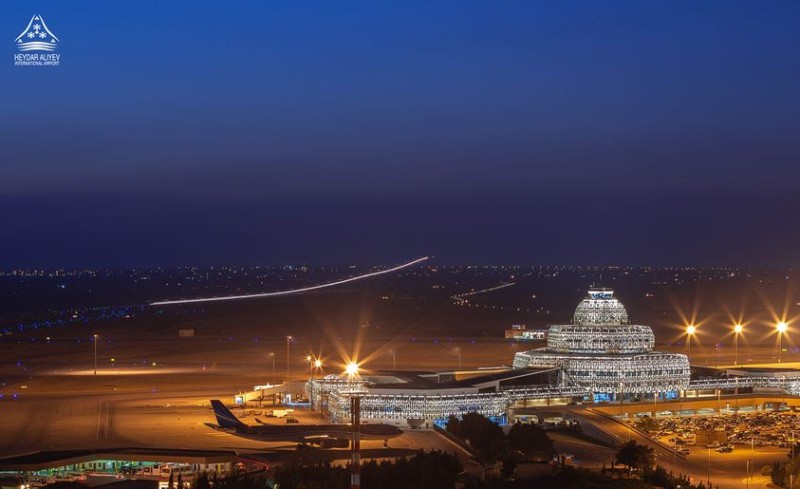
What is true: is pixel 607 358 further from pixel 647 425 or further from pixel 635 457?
pixel 635 457

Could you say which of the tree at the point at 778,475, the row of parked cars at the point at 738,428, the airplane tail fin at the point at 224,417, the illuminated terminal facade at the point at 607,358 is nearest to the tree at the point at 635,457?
the tree at the point at 778,475

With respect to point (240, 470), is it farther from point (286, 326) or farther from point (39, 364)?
point (286, 326)

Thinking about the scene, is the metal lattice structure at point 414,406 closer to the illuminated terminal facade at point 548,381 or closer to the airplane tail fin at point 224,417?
the illuminated terminal facade at point 548,381

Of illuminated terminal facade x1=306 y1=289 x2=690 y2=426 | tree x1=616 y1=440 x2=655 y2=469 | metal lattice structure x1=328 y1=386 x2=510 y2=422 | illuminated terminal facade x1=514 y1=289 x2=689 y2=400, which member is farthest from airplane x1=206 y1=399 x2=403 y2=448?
illuminated terminal facade x1=514 y1=289 x2=689 y2=400

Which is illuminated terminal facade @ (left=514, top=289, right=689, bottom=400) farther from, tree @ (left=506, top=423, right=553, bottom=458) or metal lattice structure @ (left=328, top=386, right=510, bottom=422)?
tree @ (left=506, top=423, right=553, bottom=458)

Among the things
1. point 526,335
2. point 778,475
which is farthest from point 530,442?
point 526,335

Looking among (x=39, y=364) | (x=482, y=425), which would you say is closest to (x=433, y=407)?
(x=482, y=425)
